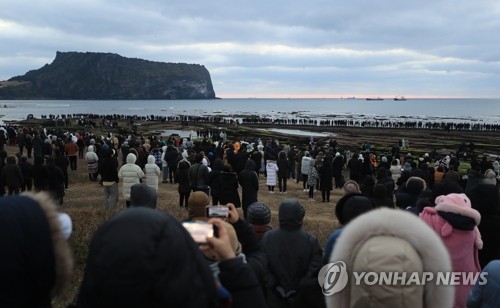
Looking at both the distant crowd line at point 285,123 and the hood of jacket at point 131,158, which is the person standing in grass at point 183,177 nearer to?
the hood of jacket at point 131,158

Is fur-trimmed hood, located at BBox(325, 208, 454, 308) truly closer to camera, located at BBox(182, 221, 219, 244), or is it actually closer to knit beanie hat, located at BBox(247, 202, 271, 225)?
camera, located at BBox(182, 221, 219, 244)

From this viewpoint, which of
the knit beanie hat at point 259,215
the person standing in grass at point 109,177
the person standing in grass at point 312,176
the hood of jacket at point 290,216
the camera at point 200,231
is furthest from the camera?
the person standing in grass at point 312,176

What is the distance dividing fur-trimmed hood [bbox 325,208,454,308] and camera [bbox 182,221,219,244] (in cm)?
66

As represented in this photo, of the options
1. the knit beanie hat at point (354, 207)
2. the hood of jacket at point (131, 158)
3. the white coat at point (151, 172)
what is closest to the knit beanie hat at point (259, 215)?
the knit beanie hat at point (354, 207)

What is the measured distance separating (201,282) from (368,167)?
49.6ft

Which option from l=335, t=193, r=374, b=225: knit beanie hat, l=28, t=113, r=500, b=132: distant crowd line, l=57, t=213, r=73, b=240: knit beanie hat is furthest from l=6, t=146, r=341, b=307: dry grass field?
l=28, t=113, r=500, b=132: distant crowd line

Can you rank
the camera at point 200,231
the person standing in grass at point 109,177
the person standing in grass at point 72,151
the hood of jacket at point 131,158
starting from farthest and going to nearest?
the person standing in grass at point 72,151 → the person standing in grass at point 109,177 → the hood of jacket at point 131,158 → the camera at point 200,231

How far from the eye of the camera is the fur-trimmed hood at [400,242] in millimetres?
1918

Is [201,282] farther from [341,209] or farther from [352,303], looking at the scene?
[341,209]

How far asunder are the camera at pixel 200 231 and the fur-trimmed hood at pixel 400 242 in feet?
2.16

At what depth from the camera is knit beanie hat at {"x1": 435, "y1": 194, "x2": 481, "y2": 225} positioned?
3.62 meters

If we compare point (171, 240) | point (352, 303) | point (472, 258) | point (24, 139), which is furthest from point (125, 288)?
point (24, 139)

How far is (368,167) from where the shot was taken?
16031mm

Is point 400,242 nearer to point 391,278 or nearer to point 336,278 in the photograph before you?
point 391,278
